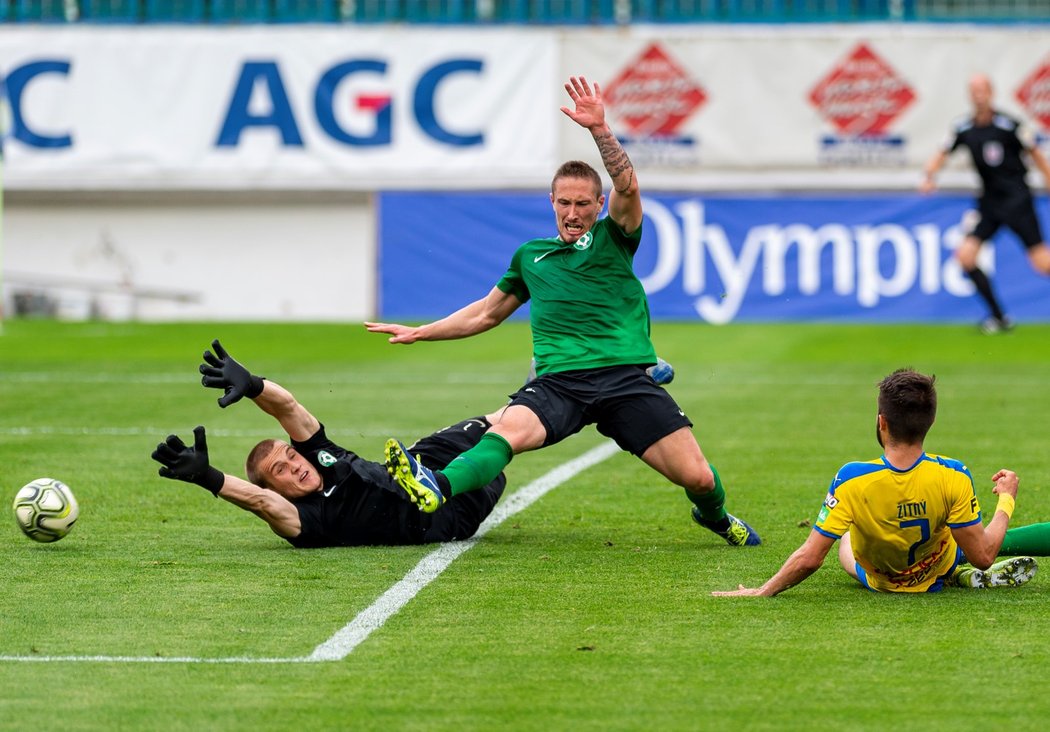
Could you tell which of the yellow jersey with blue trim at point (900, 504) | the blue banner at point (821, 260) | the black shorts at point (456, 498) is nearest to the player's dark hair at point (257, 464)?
the black shorts at point (456, 498)

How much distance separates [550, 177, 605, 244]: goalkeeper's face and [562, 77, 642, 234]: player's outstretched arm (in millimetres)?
104

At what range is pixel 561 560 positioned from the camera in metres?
7.56

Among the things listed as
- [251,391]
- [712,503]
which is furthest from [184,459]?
[712,503]

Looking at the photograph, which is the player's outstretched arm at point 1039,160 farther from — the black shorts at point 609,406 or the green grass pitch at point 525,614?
the black shorts at point 609,406

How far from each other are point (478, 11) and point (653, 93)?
4193 mm

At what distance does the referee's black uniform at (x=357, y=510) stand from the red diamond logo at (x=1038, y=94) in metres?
21.5

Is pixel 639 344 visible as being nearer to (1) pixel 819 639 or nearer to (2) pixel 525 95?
(1) pixel 819 639

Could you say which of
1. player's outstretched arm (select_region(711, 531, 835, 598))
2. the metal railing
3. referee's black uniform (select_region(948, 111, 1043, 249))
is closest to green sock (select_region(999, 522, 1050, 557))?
player's outstretched arm (select_region(711, 531, 835, 598))

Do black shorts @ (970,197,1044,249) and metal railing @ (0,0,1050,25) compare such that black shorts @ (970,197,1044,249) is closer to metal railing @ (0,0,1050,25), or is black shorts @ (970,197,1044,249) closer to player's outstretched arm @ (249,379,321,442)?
metal railing @ (0,0,1050,25)

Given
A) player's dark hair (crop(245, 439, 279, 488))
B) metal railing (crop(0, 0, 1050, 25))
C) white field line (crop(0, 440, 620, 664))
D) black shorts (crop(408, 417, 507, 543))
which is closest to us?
white field line (crop(0, 440, 620, 664))

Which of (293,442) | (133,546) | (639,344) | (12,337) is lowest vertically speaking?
(12,337)

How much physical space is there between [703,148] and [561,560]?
68.2 feet

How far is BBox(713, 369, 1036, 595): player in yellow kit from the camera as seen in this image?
6.26m

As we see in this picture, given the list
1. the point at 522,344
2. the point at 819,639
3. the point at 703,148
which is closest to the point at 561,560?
the point at 819,639
